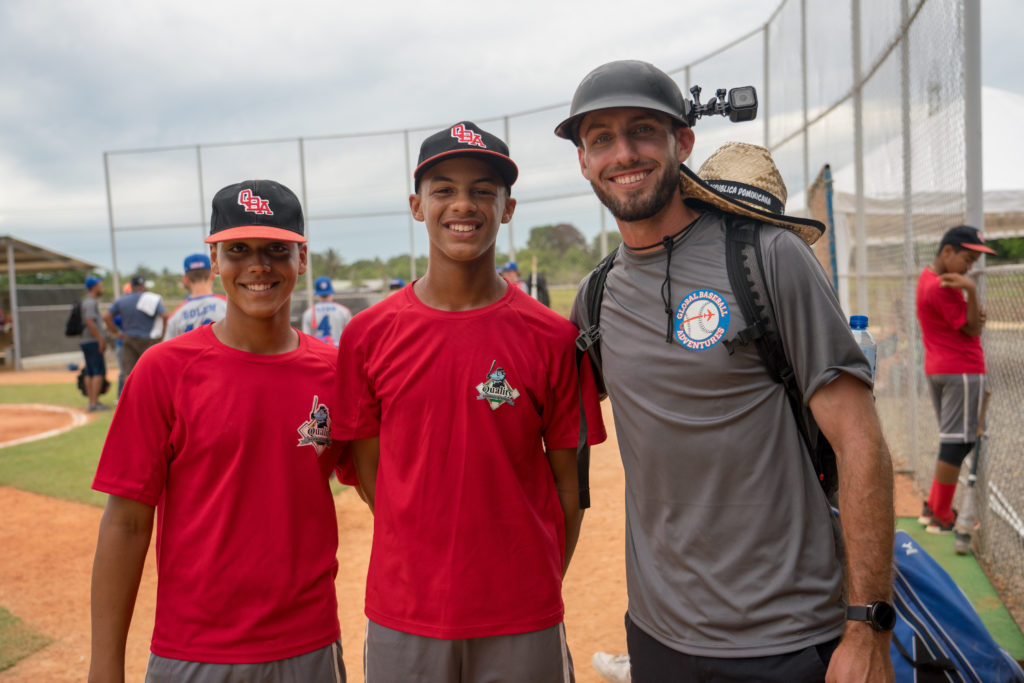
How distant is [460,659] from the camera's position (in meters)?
2.13

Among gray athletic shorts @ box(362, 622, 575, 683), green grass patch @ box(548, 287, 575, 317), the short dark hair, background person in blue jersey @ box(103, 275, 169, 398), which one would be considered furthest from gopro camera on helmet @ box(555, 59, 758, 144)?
green grass patch @ box(548, 287, 575, 317)

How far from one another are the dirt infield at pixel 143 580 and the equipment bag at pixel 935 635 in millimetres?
1750

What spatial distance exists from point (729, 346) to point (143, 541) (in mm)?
1836

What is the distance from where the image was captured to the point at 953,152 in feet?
18.0

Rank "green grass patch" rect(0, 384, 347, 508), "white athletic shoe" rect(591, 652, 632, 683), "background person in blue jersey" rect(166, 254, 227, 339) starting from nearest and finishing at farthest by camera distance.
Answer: "white athletic shoe" rect(591, 652, 632, 683) → "background person in blue jersey" rect(166, 254, 227, 339) → "green grass patch" rect(0, 384, 347, 508)

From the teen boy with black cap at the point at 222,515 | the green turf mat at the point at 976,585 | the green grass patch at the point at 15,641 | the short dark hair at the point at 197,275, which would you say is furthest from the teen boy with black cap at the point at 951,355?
the short dark hair at the point at 197,275

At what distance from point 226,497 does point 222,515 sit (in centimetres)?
5

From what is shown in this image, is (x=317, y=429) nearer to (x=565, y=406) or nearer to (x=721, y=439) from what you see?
(x=565, y=406)

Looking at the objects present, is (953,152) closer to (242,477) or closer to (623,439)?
(623,439)

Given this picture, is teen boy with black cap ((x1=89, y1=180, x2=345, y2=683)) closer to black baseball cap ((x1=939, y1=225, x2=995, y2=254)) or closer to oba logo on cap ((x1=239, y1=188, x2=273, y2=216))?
oba logo on cap ((x1=239, y1=188, x2=273, y2=216))

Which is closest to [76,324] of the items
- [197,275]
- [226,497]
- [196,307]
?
[197,275]

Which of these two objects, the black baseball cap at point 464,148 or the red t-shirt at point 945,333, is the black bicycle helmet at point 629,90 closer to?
the black baseball cap at point 464,148

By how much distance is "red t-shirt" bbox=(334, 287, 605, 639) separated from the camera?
2123 millimetres

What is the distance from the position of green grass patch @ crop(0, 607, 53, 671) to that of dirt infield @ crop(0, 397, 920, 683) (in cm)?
6
